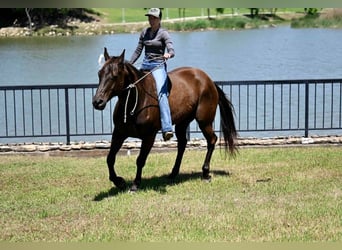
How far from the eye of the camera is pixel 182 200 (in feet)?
20.5

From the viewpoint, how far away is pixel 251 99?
54.1 ft

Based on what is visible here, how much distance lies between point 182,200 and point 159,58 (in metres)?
1.66

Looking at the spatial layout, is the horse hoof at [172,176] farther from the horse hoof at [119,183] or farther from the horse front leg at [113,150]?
the horse front leg at [113,150]

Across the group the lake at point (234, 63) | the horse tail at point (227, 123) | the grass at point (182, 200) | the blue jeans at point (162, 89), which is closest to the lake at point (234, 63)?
the lake at point (234, 63)

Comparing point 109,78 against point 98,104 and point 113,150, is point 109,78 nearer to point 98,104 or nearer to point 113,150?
point 98,104

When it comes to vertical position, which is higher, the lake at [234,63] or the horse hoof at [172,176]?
the lake at [234,63]

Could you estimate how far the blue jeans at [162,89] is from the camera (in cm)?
675

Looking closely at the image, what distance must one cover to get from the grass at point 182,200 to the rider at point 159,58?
2.87ft

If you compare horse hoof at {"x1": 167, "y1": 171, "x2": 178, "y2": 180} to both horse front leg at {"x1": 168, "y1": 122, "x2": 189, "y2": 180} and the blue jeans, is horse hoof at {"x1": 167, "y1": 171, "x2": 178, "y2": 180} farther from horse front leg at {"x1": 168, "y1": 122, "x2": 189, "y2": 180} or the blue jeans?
the blue jeans

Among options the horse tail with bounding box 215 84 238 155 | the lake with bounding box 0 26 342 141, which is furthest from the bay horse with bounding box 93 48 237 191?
the lake with bounding box 0 26 342 141

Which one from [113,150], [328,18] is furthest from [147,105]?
[328,18]

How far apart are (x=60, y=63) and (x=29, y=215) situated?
20388 mm

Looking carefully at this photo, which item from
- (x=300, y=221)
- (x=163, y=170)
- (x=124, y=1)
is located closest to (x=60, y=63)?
(x=163, y=170)

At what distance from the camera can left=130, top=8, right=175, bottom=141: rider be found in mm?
6520
